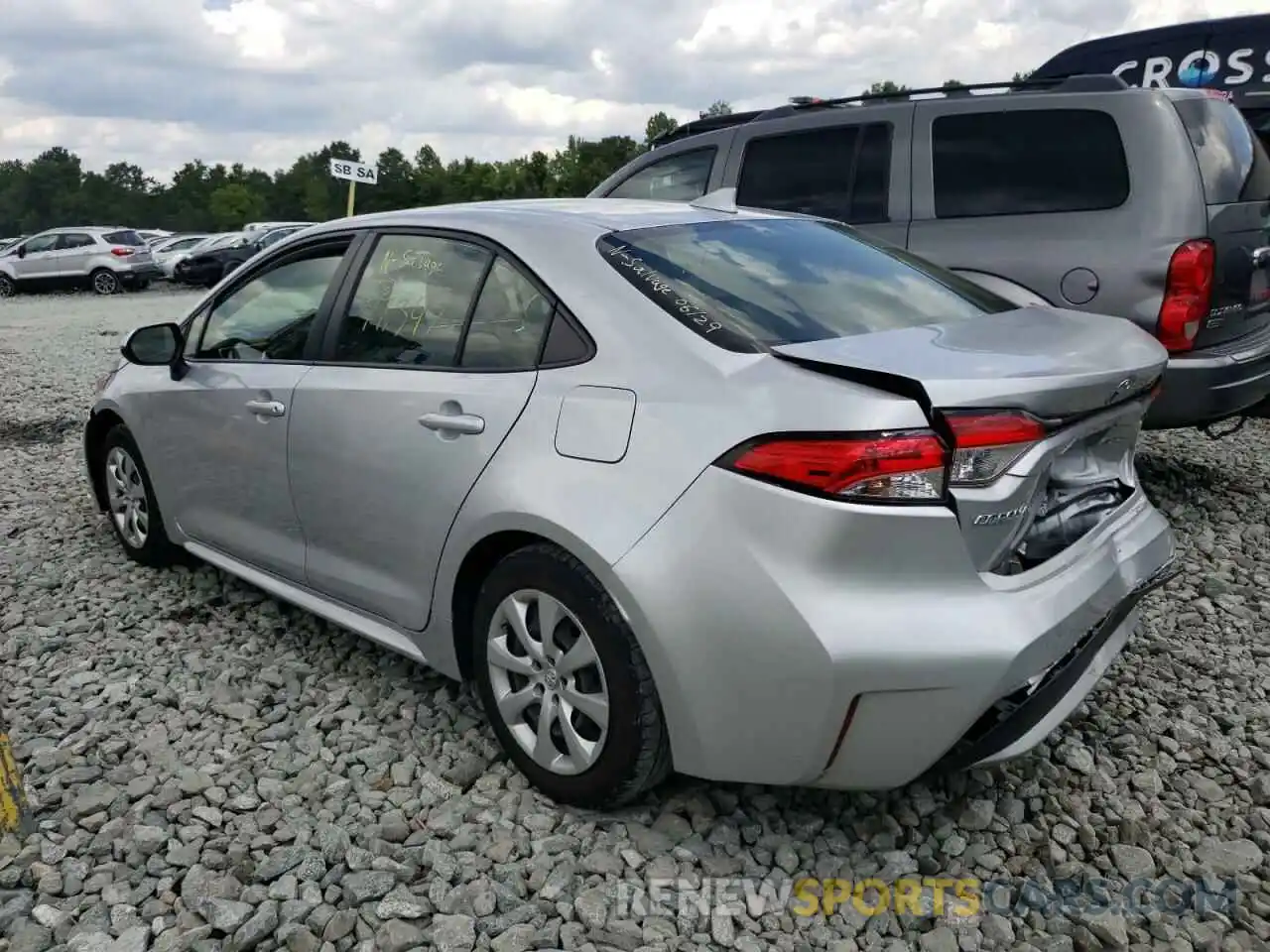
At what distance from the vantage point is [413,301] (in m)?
3.15

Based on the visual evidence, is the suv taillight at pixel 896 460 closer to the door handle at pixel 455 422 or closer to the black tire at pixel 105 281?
the door handle at pixel 455 422

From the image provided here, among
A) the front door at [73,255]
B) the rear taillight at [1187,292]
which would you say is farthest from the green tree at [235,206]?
the rear taillight at [1187,292]

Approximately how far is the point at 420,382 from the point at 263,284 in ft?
3.99

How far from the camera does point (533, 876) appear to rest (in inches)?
98.7

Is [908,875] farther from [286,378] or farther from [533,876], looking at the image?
[286,378]

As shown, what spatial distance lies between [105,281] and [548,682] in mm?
25903

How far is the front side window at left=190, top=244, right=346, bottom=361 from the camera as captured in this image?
351cm

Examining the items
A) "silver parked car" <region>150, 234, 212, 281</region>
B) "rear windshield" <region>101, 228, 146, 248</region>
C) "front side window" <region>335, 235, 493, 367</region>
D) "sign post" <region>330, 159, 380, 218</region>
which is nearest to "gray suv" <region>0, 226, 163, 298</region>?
"rear windshield" <region>101, 228, 146, 248</region>

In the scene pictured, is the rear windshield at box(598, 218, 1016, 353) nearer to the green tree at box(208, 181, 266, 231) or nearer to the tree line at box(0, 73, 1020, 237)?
the tree line at box(0, 73, 1020, 237)

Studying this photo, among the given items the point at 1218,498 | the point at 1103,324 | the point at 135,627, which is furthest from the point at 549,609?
the point at 1218,498

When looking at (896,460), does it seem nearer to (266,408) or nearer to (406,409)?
(406,409)

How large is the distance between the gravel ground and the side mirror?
39.5 inches

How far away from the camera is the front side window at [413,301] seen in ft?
9.87

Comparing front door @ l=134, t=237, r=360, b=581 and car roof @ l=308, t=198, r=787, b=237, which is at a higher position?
car roof @ l=308, t=198, r=787, b=237
